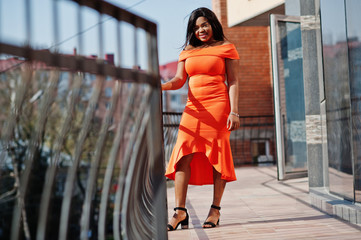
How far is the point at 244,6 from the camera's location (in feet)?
24.0

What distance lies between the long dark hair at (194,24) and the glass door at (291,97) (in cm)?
266

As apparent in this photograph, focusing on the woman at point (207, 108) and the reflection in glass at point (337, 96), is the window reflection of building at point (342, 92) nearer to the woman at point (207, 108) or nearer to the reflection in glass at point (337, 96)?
the reflection in glass at point (337, 96)

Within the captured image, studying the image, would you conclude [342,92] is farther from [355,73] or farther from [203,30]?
[203,30]

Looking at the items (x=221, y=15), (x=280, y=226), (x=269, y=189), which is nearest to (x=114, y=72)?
(x=280, y=226)

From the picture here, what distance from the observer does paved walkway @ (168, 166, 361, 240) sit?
2.51 m

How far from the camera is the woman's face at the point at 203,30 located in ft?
9.02

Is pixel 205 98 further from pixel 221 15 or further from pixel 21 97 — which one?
pixel 221 15

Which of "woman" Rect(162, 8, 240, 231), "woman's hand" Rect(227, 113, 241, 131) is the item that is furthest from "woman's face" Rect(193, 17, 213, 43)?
"woman's hand" Rect(227, 113, 241, 131)

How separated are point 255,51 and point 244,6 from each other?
1.78 metres

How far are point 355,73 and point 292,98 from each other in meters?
2.81

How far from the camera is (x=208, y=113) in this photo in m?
2.74

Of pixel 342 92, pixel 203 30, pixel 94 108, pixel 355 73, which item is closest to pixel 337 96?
pixel 342 92

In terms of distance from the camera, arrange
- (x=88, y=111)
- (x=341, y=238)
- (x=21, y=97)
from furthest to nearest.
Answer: (x=341, y=238) < (x=88, y=111) < (x=21, y=97)

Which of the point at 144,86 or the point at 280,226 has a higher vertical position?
the point at 144,86
